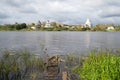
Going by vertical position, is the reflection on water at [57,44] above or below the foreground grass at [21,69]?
below

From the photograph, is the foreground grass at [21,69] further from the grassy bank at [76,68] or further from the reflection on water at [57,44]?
the reflection on water at [57,44]

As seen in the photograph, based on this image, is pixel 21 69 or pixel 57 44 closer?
pixel 21 69

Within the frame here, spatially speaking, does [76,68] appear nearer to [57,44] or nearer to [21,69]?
[21,69]

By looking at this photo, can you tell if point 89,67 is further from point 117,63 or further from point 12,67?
point 12,67

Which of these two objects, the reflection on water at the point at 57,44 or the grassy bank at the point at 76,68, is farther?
the reflection on water at the point at 57,44

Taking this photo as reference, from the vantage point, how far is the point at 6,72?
816 inches

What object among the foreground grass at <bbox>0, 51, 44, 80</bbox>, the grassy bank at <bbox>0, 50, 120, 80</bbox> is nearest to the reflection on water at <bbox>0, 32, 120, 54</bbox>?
the foreground grass at <bbox>0, 51, 44, 80</bbox>

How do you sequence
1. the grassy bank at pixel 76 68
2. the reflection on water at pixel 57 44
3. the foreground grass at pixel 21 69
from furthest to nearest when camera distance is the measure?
1. the reflection on water at pixel 57 44
2. the foreground grass at pixel 21 69
3. the grassy bank at pixel 76 68

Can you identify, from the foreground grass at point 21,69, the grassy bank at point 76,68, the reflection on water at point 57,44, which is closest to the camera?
the grassy bank at point 76,68

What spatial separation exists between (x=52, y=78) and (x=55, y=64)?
4.96 meters

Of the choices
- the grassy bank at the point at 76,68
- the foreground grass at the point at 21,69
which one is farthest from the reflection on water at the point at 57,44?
the grassy bank at the point at 76,68

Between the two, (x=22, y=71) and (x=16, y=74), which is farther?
(x=22, y=71)

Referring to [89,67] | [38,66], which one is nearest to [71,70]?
[38,66]

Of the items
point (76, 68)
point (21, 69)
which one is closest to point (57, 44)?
point (21, 69)
